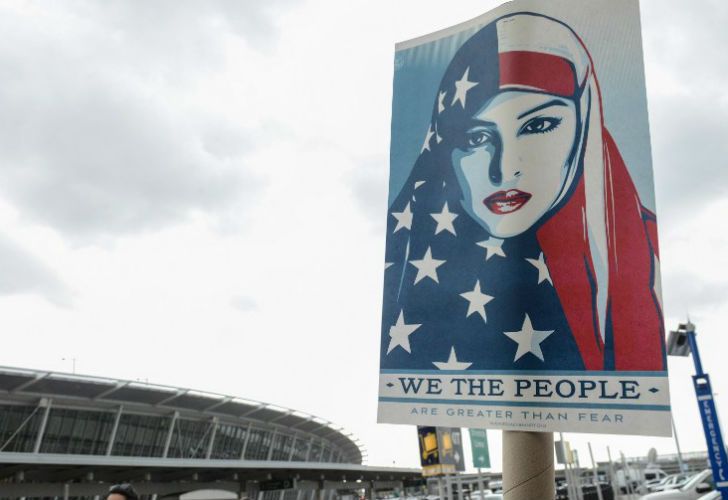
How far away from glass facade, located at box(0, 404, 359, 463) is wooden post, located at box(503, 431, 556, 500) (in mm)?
36256

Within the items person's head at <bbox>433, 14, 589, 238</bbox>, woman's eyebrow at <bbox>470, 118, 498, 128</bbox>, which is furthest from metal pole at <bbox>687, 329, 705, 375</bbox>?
woman's eyebrow at <bbox>470, 118, 498, 128</bbox>

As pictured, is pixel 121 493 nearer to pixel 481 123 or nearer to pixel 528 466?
pixel 528 466

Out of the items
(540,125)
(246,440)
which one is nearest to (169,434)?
(246,440)

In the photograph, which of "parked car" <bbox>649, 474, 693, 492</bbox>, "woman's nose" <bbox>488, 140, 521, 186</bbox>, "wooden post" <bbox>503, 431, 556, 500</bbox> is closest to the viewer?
"wooden post" <bbox>503, 431, 556, 500</bbox>

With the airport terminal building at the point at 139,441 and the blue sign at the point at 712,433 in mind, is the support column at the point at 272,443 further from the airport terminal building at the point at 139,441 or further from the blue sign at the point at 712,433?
the blue sign at the point at 712,433

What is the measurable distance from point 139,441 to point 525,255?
137ft

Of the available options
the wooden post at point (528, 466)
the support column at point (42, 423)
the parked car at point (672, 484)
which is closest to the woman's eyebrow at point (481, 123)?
the wooden post at point (528, 466)

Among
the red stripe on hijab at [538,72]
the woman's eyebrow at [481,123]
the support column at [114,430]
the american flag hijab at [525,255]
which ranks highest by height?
the support column at [114,430]

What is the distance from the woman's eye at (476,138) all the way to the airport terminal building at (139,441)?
24136mm

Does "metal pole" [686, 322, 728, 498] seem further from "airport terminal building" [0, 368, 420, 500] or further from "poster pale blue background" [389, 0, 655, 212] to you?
"airport terminal building" [0, 368, 420, 500]

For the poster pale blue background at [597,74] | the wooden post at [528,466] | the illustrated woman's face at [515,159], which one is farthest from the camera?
the illustrated woman's face at [515,159]

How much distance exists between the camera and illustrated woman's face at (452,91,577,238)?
216 inches

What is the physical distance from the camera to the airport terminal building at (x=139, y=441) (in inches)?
1123

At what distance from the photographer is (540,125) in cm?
563
